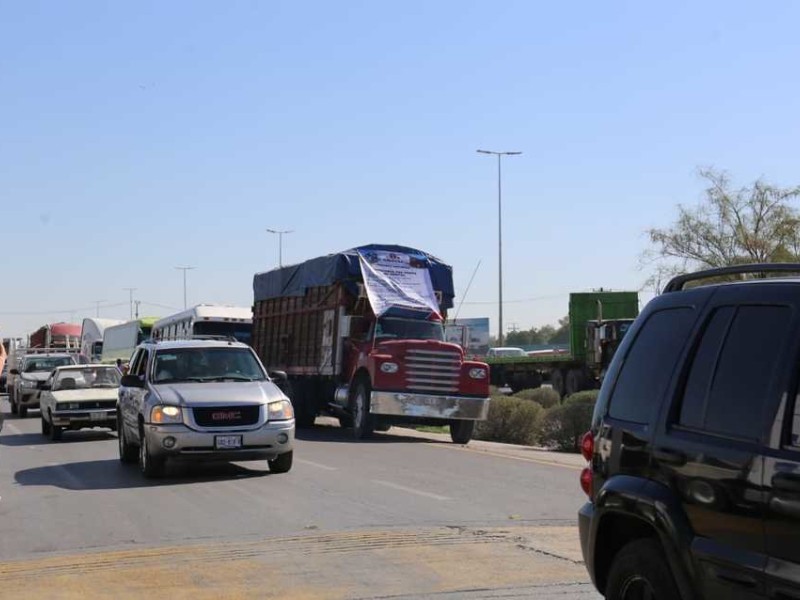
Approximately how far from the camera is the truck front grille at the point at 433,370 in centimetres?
2106

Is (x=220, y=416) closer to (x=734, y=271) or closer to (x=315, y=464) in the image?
(x=315, y=464)

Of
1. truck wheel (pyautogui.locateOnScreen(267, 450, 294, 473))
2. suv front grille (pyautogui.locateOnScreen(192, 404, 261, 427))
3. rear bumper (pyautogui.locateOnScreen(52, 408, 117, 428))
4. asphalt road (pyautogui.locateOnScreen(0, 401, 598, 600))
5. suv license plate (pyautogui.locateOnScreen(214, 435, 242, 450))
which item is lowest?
asphalt road (pyautogui.locateOnScreen(0, 401, 598, 600))

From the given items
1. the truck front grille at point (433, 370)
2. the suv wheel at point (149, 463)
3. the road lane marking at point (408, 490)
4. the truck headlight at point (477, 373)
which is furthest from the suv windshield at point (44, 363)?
the road lane marking at point (408, 490)

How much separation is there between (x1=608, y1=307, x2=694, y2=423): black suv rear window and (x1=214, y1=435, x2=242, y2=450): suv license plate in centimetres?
895

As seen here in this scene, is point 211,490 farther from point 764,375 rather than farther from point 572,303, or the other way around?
point 572,303

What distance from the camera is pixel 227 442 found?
45.3 feet

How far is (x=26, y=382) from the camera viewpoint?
3020 cm

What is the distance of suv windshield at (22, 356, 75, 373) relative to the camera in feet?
103

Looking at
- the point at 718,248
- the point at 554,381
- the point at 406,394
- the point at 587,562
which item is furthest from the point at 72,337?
the point at 587,562

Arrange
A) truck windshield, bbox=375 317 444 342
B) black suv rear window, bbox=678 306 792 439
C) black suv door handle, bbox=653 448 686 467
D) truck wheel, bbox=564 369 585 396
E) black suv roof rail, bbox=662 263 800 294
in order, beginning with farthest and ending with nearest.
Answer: truck wheel, bbox=564 369 585 396
truck windshield, bbox=375 317 444 342
black suv roof rail, bbox=662 263 800 294
black suv door handle, bbox=653 448 686 467
black suv rear window, bbox=678 306 792 439

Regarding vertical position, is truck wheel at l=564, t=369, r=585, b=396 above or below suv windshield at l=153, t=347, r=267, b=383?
below

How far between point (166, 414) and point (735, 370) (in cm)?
1043

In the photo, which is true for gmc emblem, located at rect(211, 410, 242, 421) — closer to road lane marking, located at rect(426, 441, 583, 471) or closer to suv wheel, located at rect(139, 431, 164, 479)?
suv wheel, located at rect(139, 431, 164, 479)

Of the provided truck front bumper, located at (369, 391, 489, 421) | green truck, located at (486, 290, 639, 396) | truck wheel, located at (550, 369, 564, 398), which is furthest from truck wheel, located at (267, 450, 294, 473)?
truck wheel, located at (550, 369, 564, 398)
